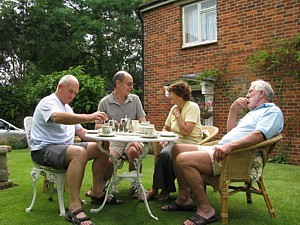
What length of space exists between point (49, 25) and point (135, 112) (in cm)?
1548

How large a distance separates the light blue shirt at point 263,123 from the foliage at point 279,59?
12.1 ft

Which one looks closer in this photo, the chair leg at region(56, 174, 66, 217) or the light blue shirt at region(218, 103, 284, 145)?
the light blue shirt at region(218, 103, 284, 145)

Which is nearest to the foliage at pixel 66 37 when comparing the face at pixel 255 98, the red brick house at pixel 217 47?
the red brick house at pixel 217 47

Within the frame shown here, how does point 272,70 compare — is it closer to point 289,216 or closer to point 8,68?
point 289,216

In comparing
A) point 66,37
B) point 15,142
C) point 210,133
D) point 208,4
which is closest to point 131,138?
point 210,133

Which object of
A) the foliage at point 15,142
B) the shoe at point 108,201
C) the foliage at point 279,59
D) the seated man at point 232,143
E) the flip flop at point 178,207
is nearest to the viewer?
the seated man at point 232,143

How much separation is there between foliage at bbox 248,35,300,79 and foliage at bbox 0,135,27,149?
7842 mm

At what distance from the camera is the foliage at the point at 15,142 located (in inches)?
431

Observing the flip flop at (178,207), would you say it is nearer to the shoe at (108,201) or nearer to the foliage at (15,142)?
the shoe at (108,201)

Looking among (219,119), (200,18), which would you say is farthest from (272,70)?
(200,18)

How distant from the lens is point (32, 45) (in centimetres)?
1705

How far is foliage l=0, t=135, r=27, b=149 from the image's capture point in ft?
35.9

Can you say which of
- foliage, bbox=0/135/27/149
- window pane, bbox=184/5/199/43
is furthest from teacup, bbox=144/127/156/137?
foliage, bbox=0/135/27/149

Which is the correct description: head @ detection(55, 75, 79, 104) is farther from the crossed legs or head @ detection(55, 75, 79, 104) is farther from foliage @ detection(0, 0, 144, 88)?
foliage @ detection(0, 0, 144, 88)
